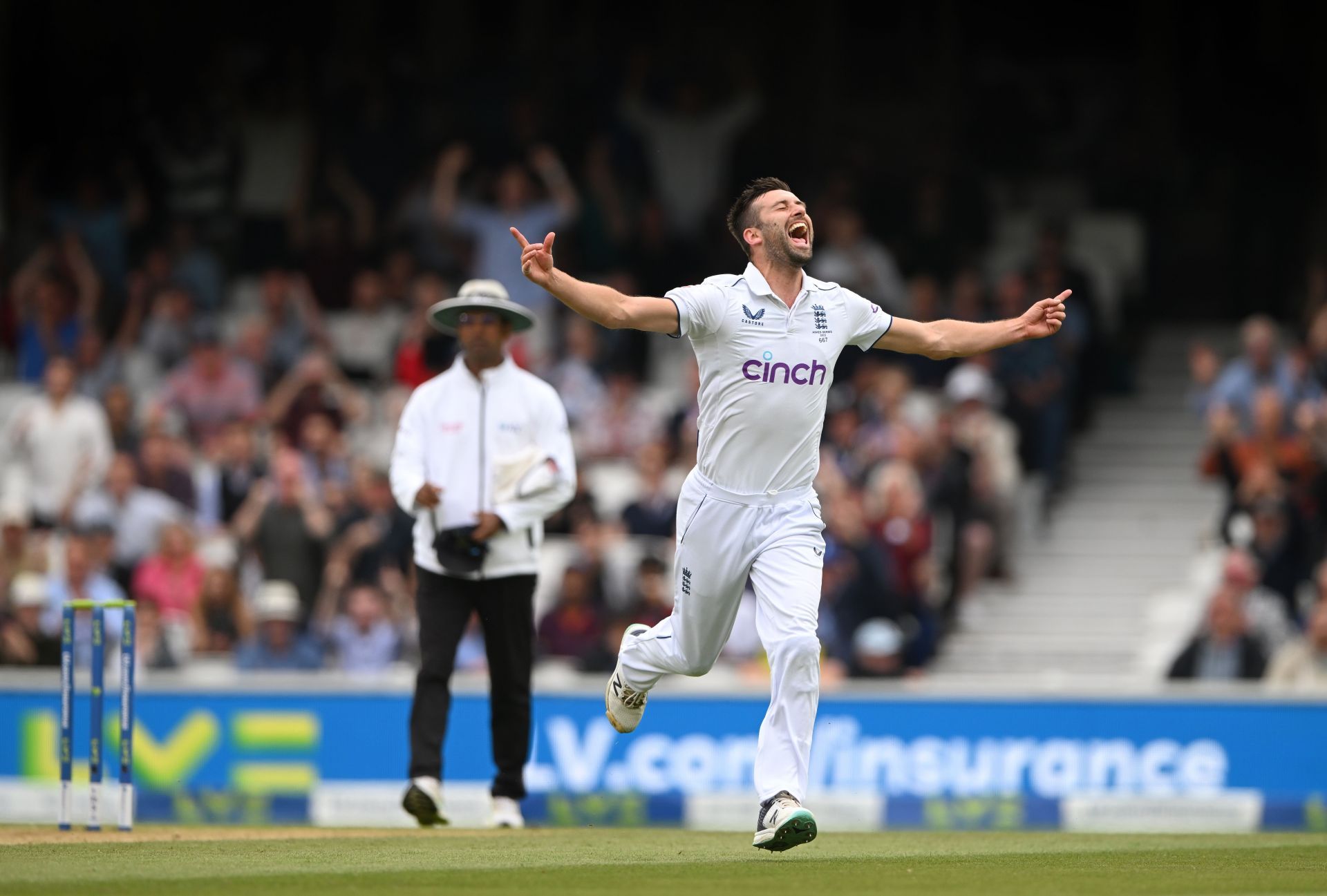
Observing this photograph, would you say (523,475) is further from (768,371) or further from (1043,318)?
(1043,318)

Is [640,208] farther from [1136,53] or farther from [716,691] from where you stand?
[716,691]

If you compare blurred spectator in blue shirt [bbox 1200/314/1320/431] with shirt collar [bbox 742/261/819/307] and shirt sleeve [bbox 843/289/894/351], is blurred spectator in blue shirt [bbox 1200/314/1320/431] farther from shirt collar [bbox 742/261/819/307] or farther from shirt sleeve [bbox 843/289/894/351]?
shirt collar [bbox 742/261/819/307]

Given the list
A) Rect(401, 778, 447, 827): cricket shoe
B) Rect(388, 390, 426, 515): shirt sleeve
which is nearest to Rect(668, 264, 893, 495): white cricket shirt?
Rect(388, 390, 426, 515): shirt sleeve

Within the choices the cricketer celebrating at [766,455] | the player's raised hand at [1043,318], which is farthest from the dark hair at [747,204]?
the player's raised hand at [1043,318]

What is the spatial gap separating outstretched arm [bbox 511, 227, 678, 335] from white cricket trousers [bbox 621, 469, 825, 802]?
0.82 meters

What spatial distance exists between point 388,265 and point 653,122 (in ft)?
9.03

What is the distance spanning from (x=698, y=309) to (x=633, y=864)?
2099mm

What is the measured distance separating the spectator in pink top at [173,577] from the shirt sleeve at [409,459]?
601cm

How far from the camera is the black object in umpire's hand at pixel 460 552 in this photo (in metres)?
10.4

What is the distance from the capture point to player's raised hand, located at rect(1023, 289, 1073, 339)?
8.95m

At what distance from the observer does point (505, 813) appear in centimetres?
1061

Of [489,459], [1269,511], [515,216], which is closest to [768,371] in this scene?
[489,459]

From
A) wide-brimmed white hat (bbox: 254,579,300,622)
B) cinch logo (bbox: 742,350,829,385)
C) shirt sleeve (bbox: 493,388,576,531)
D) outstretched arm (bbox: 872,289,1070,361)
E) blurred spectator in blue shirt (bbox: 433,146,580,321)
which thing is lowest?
wide-brimmed white hat (bbox: 254,579,300,622)

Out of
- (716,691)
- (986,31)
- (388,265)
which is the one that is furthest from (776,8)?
(716,691)
